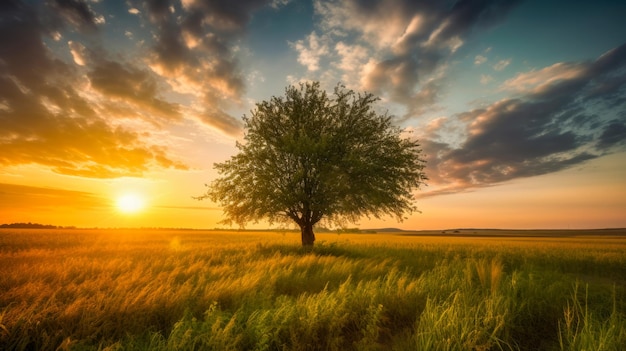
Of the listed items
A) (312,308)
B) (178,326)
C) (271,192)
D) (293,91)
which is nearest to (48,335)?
(178,326)

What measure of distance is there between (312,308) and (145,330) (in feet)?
9.10

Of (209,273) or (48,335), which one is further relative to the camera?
(209,273)

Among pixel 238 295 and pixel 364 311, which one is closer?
pixel 364 311

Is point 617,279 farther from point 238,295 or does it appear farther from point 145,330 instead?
point 145,330

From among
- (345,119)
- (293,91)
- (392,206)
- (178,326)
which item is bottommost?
(178,326)

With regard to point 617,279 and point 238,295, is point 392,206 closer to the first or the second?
Result: point 617,279

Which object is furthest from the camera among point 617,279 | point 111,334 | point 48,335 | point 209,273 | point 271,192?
point 271,192

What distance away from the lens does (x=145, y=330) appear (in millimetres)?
4531

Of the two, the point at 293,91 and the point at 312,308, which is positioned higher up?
the point at 293,91

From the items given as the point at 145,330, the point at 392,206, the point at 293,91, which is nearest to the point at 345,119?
the point at 293,91

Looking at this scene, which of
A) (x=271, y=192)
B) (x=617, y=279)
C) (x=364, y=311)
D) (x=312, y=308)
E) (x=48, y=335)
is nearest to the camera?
(x=48, y=335)

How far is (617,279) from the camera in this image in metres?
14.0

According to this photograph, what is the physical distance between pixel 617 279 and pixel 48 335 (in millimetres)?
21992

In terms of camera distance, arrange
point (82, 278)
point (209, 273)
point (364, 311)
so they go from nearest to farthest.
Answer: point (364, 311) < point (82, 278) < point (209, 273)
